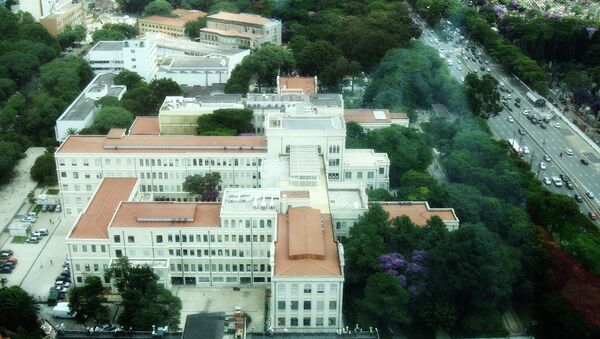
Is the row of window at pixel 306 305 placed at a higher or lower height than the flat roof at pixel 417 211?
lower

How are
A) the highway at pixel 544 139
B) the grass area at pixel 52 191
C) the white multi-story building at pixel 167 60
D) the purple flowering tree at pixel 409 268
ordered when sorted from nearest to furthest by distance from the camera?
1. the purple flowering tree at pixel 409 268
2. the grass area at pixel 52 191
3. the highway at pixel 544 139
4. the white multi-story building at pixel 167 60

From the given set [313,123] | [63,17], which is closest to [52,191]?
[313,123]

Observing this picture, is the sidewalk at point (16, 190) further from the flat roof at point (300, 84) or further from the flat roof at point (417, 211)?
the flat roof at point (417, 211)

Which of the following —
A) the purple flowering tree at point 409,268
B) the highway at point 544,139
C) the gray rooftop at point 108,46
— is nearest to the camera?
the purple flowering tree at point 409,268

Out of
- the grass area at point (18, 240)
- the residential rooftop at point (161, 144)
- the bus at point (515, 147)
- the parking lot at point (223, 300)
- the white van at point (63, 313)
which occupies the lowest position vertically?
the grass area at point (18, 240)

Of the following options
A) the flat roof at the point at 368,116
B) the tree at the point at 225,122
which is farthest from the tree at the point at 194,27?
the flat roof at the point at 368,116

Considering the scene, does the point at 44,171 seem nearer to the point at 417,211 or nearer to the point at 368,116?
the point at 368,116

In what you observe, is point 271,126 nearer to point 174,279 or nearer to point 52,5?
point 174,279
